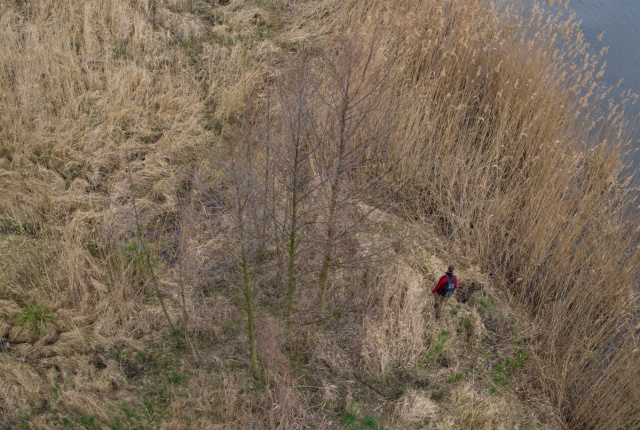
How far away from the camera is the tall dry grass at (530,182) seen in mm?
4066

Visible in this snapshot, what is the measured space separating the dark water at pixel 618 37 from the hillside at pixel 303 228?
1501 mm

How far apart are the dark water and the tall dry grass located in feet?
3.88

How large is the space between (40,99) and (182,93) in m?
1.27

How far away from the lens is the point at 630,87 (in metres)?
6.72

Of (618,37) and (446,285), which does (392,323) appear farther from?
(618,37)

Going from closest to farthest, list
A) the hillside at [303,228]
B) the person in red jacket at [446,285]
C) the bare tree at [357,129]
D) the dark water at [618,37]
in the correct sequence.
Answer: the hillside at [303,228]
the person in red jacket at [446,285]
the bare tree at [357,129]
the dark water at [618,37]

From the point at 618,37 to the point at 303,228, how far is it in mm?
5656

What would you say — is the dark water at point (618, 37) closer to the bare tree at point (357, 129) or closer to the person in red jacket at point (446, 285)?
the bare tree at point (357, 129)

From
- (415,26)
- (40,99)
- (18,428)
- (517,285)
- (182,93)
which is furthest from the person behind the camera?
(415,26)

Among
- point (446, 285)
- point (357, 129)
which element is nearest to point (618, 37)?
point (357, 129)

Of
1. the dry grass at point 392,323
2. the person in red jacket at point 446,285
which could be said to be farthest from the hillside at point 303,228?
the person in red jacket at point 446,285

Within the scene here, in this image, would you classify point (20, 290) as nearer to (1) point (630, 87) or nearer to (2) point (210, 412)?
(2) point (210, 412)

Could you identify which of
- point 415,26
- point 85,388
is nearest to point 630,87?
point 415,26

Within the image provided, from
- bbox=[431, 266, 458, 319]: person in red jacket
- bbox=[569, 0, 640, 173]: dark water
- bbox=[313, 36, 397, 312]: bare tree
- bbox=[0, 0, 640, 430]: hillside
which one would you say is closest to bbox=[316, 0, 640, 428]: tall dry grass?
bbox=[0, 0, 640, 430]: hillside
